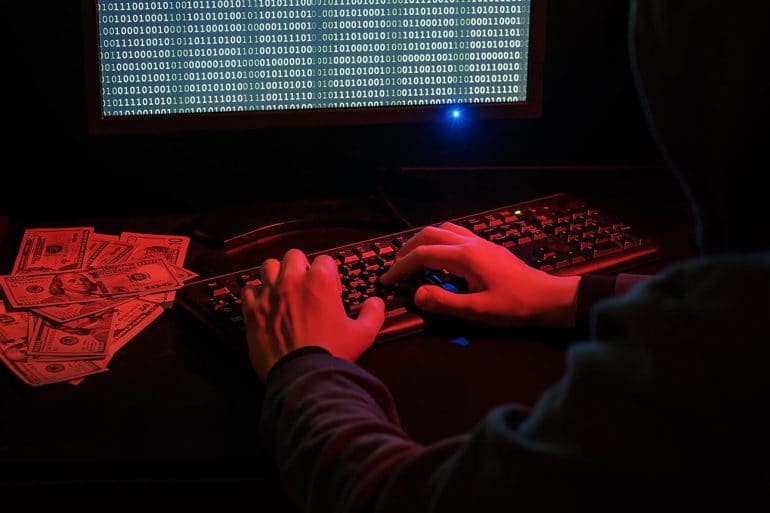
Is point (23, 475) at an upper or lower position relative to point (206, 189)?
lower

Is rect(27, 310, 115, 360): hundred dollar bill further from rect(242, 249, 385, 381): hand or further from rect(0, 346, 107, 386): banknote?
rect(242, 249, 385, 381): hand

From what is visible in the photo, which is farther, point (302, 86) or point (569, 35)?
point (569, 35)

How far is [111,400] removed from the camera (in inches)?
36.7

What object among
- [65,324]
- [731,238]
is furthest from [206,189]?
[731,238]

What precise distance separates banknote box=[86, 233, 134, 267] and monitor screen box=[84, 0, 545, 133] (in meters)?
0.15

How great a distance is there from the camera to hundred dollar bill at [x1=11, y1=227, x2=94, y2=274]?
1233mm

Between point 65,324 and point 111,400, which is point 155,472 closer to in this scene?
point 111,400

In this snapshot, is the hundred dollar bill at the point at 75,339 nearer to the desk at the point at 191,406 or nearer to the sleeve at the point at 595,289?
the desk at the point at 191,406

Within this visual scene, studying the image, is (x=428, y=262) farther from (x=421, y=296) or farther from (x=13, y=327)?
(x=13, y=327)

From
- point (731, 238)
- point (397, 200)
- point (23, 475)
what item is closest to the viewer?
point (731, 238)

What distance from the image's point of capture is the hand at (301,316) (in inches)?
37.1

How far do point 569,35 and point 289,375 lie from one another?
907mm

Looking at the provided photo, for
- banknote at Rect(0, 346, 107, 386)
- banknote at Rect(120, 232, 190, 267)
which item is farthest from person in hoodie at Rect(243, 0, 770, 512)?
banknote at Rect(120, 232, 190, 267)

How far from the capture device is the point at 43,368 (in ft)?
3.22
